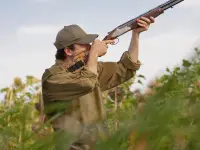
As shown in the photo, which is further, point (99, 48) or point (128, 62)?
point (128, 62)

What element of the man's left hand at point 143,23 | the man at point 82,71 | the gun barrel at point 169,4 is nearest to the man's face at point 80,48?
the man at point 82,71

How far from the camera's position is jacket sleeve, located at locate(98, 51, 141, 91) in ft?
12.6

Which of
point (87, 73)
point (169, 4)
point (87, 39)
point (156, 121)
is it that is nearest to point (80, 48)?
point (87, 39)

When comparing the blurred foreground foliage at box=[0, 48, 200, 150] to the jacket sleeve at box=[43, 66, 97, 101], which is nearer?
the blurred foreground foliage at box=[0, 48, 200, 150]

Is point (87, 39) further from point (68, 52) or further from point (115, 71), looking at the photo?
point (115, 71)

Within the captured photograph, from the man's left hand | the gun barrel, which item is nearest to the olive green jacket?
the man's left hand

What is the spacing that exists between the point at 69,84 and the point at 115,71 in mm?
596

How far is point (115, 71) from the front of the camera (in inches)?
152

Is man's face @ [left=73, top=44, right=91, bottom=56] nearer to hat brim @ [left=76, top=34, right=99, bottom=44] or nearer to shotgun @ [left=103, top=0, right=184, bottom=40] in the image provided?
hat brim @ [left=76, top=34, right=99, bottom=44]

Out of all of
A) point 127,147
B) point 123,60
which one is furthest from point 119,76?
point 127,147

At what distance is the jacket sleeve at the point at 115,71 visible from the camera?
383 centimetres

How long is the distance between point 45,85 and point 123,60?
2.27 feet

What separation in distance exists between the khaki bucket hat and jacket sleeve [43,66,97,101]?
345mm

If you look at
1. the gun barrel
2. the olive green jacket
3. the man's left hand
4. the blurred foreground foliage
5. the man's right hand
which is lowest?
the blurred foreground foliage
